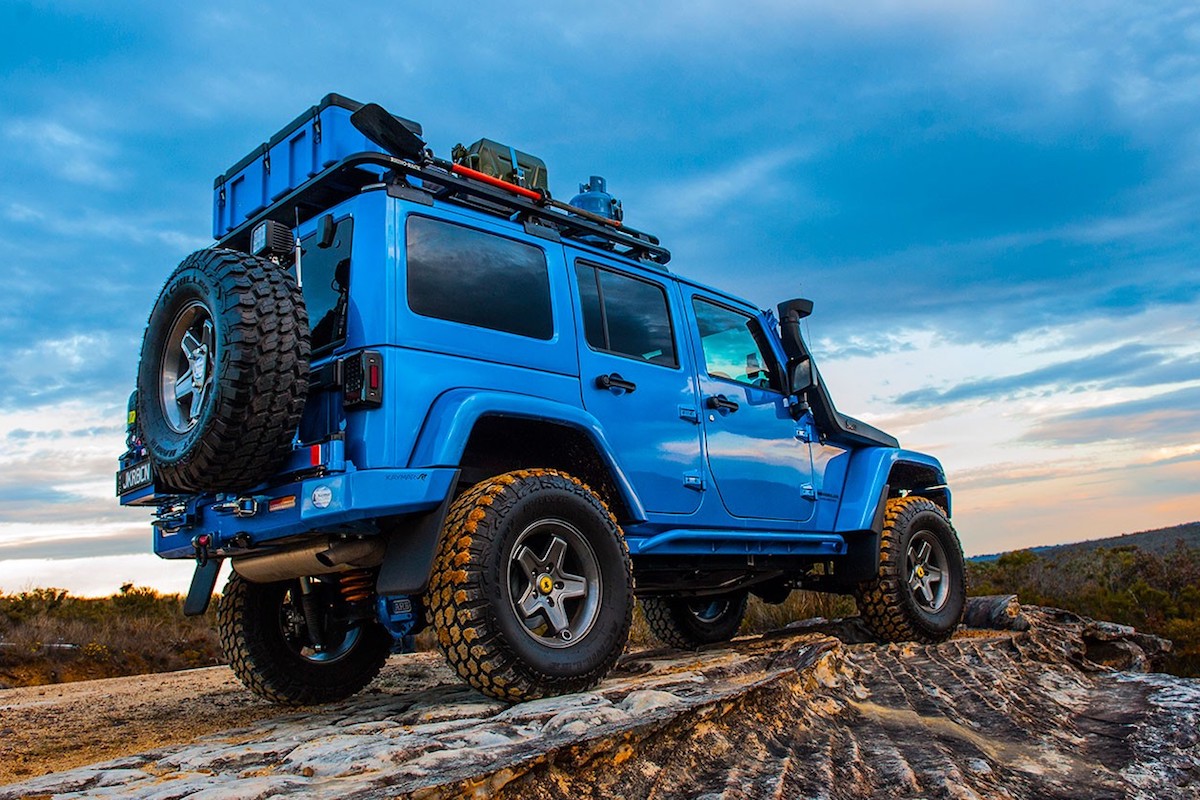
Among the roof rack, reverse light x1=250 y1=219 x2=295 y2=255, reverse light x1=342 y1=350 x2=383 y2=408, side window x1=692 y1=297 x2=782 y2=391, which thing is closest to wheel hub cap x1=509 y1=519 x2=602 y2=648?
reverse light x1=342 y1=350 x2=383 y2=408

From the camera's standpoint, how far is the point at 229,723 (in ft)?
14.2

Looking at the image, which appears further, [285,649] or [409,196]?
[285,649]

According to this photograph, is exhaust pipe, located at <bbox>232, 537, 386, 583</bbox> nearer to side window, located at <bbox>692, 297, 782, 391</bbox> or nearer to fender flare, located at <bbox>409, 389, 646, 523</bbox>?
fender flare, located at <bbox>409, 389, 646, 523</bbox>

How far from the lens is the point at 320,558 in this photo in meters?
3.75

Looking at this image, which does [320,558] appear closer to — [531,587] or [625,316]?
[531,587]

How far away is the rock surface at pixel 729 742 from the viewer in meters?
2.38

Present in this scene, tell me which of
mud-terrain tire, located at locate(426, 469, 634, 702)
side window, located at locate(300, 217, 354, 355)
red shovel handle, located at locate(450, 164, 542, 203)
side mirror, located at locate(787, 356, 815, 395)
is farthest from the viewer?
side mirror, located at locate(787, 356, 815, 395)

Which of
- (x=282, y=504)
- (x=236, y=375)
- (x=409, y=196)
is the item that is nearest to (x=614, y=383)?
(x=409, y=196)

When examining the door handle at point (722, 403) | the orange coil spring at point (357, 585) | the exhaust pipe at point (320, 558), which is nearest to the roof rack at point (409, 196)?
the door handle at point (722, 403)

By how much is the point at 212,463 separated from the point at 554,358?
1.55 metres

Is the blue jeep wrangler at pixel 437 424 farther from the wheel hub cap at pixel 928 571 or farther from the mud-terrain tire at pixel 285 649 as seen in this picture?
the wheel hub cap at pixel 928 571

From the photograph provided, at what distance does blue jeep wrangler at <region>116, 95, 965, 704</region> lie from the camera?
351cm

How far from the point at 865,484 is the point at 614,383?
8.36ft

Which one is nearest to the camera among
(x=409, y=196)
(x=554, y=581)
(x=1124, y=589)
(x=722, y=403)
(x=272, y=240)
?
(x=554, y=581)
